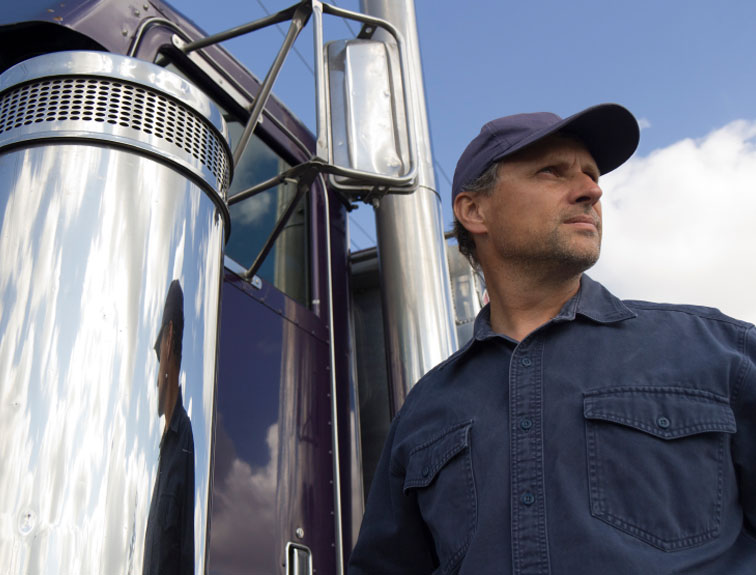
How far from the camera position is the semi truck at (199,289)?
982 millimetres

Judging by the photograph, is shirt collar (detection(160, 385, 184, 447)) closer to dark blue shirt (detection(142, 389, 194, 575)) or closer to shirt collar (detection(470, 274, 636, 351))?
dark blue shirt (detection(142, 389, 194, 575))

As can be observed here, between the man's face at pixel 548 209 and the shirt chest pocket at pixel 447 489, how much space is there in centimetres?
34

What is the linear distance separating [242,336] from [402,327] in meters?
0.58

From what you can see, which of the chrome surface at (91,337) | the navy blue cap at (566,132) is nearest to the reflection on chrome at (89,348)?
the chrome surface at (91,337)

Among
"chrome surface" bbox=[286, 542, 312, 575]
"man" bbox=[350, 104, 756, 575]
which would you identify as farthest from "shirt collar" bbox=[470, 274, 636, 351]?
"chrome surface" bbox=[286, 542, 312, 575]

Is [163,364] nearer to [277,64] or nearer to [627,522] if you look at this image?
[627,522]

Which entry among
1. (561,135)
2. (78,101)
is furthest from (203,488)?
(561,135)

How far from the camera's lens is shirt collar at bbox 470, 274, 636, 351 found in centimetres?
117

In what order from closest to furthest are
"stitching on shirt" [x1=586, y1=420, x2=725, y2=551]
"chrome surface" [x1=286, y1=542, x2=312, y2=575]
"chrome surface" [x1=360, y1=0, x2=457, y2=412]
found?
1. "stitching on shirt" [x1=586, y1=420, x2=725, y2=551]
2. "chrome surface" [x1=286, y1=542, x2=312, y2=575]
3. "chrome surface" [x1=360, y1=0, x2=457, y2=412]

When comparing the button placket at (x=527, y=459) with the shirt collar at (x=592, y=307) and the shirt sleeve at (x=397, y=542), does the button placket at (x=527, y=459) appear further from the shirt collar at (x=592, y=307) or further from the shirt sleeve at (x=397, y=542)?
the shirt sleeve at (x=397, y=542)

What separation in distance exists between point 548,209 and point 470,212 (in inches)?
8.9

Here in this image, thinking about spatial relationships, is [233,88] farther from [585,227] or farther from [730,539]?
[730,539]

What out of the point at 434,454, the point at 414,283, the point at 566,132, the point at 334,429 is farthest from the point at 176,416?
the point at 414,283

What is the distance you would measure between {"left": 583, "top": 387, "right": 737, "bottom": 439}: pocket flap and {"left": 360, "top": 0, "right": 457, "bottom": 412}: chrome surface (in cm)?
129
